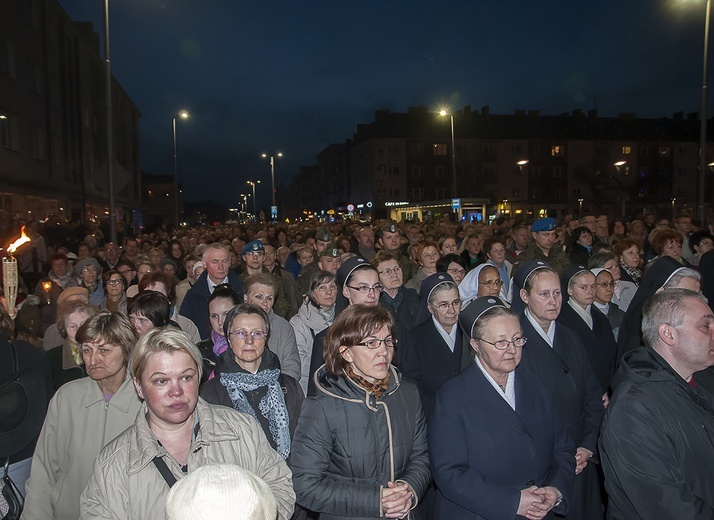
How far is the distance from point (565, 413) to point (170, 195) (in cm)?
10097

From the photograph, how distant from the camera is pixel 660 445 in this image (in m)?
2.87

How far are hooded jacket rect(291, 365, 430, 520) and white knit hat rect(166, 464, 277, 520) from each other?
1.30 m

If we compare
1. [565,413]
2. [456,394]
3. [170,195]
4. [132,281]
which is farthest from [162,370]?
[170,195]

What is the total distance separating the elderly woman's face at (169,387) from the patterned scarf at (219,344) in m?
1.91

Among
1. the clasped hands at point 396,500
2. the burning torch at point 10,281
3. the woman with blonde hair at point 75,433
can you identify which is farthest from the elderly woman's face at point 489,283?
the burning torch at point 10,281

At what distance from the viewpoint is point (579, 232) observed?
10.5 meters

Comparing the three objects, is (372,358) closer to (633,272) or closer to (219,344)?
(219,344)

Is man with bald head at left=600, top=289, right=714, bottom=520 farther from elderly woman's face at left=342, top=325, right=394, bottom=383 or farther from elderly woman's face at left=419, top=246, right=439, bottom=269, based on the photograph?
elderly woman's face at left=419, top=246, right=439, bottom=269

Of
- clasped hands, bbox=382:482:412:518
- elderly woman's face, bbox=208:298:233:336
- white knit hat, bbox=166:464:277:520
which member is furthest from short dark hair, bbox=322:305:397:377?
elderly woman's face, bbox=208:298:233:336

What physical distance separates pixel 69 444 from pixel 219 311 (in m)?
1.99

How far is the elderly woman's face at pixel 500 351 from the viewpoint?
346 cm

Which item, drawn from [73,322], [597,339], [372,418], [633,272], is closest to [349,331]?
[372,418]

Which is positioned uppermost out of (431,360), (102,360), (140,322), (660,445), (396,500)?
(140,322)

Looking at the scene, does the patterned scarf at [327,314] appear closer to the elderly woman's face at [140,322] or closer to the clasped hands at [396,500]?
the elderly woman's face at [140,322]
